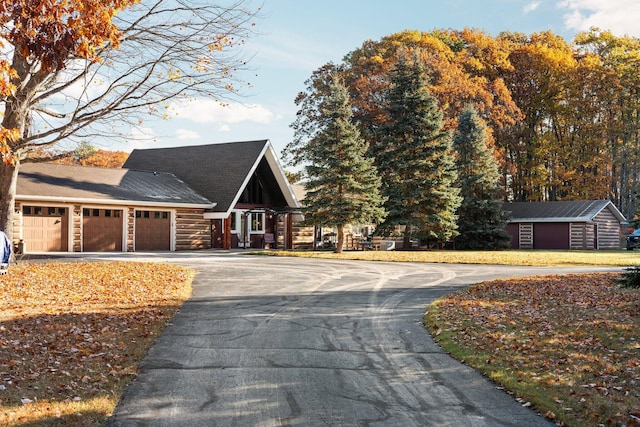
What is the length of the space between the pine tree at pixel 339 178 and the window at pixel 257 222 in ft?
19.7

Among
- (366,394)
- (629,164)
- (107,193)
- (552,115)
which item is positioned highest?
(552,115)

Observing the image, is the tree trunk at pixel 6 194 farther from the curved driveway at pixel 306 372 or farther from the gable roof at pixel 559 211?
the gable roof at pixel 559 211

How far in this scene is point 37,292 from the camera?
12.9 metres

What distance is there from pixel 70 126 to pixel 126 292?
5.80 meters

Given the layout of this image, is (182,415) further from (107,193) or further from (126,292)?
(107,193)

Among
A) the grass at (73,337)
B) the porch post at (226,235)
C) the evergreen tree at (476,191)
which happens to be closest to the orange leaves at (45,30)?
the grass at (73,337)

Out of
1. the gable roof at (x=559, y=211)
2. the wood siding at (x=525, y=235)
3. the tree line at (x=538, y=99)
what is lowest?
the wood siding at (x=525, y=235)

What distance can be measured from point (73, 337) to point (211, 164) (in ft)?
99.0

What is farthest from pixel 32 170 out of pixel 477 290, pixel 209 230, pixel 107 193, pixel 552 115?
pixel 552 115

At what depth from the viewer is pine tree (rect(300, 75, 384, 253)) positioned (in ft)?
106

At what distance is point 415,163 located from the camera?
36.6m

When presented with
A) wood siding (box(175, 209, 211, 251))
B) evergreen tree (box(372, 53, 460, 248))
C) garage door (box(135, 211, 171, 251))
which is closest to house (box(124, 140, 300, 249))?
wood siding (box(175, 209, 211, 251))

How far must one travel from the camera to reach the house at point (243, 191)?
3547 centimetres

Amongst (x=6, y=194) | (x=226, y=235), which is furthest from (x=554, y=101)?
(x=6, y=194)
